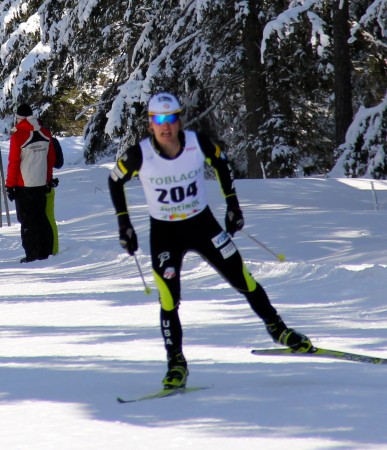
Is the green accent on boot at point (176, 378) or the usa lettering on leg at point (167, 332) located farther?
the usa lettering on leg at point (167, 332)

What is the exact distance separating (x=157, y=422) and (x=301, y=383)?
1071 mm

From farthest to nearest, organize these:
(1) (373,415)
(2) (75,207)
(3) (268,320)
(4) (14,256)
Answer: (2) (75,207) < (4) (14,256) < (3) (268,320) < (1) (373,415)

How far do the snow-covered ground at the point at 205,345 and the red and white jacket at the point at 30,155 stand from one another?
3.80 feet

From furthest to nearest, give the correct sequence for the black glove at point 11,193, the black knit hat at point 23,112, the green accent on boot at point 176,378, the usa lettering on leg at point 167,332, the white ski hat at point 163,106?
the black glove at point 11,193 < the black knit hat at point 23,112 < the usa lettering on leg at point 167,332 < the white ski hat at point 163,106 < the green accent on boot at point 176,378

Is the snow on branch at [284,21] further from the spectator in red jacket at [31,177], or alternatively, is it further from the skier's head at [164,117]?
the skier's head at [164,117]

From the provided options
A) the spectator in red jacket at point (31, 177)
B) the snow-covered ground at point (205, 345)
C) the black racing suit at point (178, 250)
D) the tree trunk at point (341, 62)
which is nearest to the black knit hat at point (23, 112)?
the spectator in red jacket at point (31, 177)

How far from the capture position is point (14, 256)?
16.6m

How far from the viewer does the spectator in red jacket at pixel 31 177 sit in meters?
14.7

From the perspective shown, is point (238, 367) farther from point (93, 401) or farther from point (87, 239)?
point (87, 239)

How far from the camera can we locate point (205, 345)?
7.97 metres

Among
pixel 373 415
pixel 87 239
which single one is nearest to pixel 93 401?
pixel 373 415

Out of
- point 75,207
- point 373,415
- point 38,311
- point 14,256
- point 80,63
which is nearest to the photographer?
point 373,415

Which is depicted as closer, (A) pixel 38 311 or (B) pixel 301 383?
(B) pixel 301 383

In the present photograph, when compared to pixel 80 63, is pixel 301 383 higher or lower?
lower
